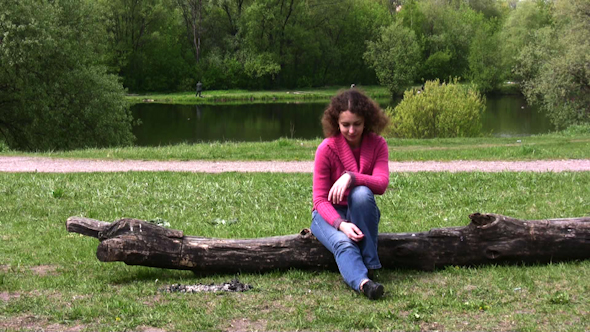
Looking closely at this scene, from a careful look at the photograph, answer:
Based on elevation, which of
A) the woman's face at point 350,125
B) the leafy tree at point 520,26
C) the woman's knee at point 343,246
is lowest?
the woman's knee at point 343,246

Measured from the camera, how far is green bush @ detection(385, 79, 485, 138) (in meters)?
25.1

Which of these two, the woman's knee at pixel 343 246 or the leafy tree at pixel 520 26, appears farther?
the leafy tree at pixel 520 26

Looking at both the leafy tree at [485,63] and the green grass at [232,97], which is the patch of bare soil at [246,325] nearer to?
the green grass at [232,97]

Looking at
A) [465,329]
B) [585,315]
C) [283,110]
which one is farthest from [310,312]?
[283,110]

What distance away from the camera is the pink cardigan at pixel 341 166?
551 centimetres

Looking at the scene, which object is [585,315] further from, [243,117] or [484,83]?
[484,83]

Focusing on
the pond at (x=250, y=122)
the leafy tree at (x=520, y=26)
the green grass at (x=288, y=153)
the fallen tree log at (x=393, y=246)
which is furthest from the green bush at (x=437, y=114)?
the leafy tree at (x=520, y=26)

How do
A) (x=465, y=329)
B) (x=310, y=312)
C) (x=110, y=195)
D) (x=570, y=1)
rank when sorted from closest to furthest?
1. (x=465, y=329)
2. (x=310, y=312)
3. (x=110, y=195)
4. (x=570, y=1)

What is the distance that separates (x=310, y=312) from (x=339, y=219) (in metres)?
0.96

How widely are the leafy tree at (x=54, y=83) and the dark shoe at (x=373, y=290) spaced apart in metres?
21.9

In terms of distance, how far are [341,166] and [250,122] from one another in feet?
121

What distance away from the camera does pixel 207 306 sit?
485 cm

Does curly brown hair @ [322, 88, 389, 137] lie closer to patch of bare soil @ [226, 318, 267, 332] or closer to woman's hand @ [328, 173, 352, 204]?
woman's hand @ [328, 173, 352, 204]

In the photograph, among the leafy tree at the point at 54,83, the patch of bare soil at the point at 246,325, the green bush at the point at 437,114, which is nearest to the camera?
the patch of bare soil at the point at 246,325
